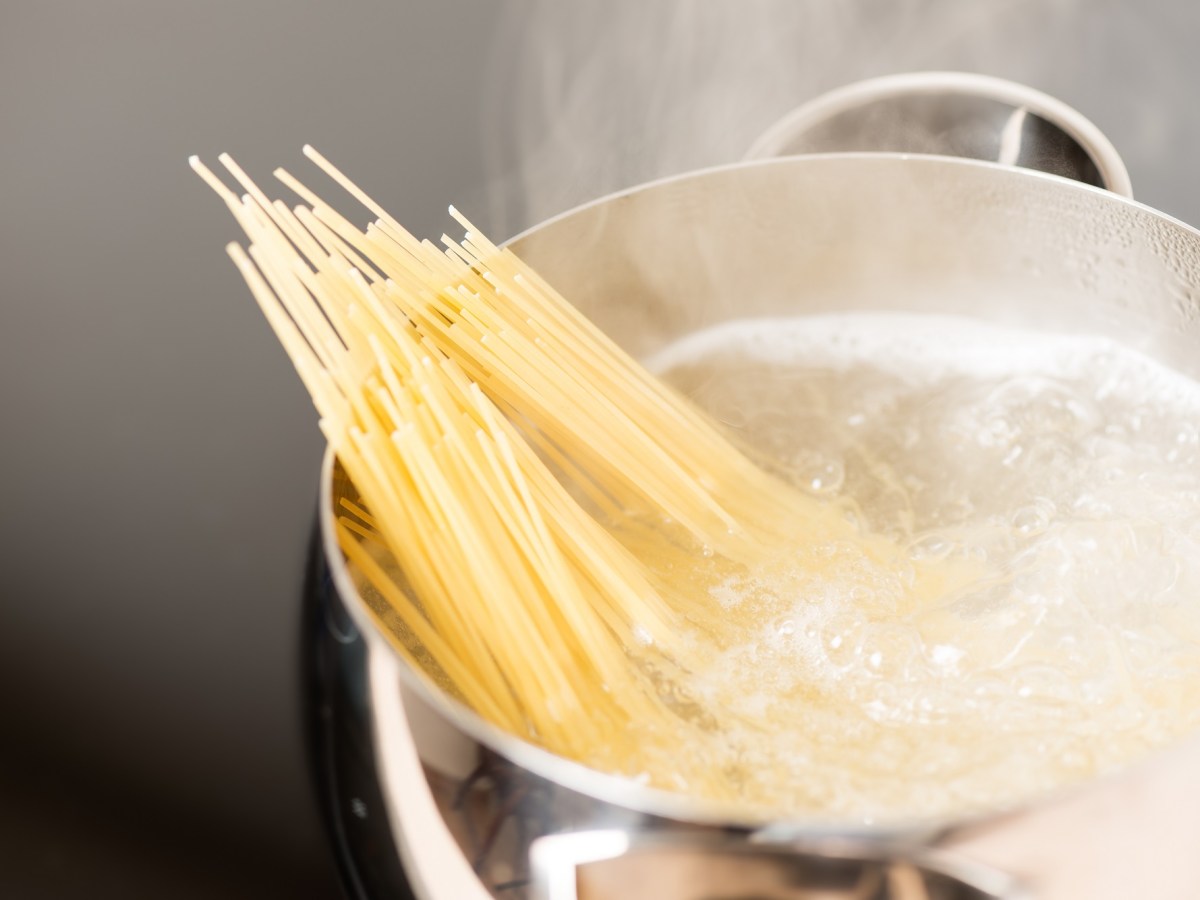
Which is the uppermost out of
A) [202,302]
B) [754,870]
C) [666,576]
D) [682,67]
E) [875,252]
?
[682,67]

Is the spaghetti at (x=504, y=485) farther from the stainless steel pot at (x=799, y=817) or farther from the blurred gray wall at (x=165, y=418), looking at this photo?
the blurred gray wall at (x=165, y=418)

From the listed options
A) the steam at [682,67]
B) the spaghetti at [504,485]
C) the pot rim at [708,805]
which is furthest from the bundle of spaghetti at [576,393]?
the steam at [682,67]

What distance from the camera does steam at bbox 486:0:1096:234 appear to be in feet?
2.54

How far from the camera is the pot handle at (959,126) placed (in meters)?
0.65

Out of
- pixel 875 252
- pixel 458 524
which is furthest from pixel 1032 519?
pixel 458 524

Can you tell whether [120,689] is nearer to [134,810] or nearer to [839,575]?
[134,810]

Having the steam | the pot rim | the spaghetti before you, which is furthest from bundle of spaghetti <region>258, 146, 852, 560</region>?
the steam

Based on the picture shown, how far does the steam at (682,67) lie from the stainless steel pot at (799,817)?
164 mm

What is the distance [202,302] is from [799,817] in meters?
0.56

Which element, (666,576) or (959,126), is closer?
(666,576)

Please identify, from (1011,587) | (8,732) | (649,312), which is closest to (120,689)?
(8,732)

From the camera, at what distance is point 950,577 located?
519 mm

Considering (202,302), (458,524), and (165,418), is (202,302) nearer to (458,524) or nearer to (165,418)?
(165,418)

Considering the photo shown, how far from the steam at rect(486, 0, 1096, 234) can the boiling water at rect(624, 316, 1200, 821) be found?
0.18 meters
